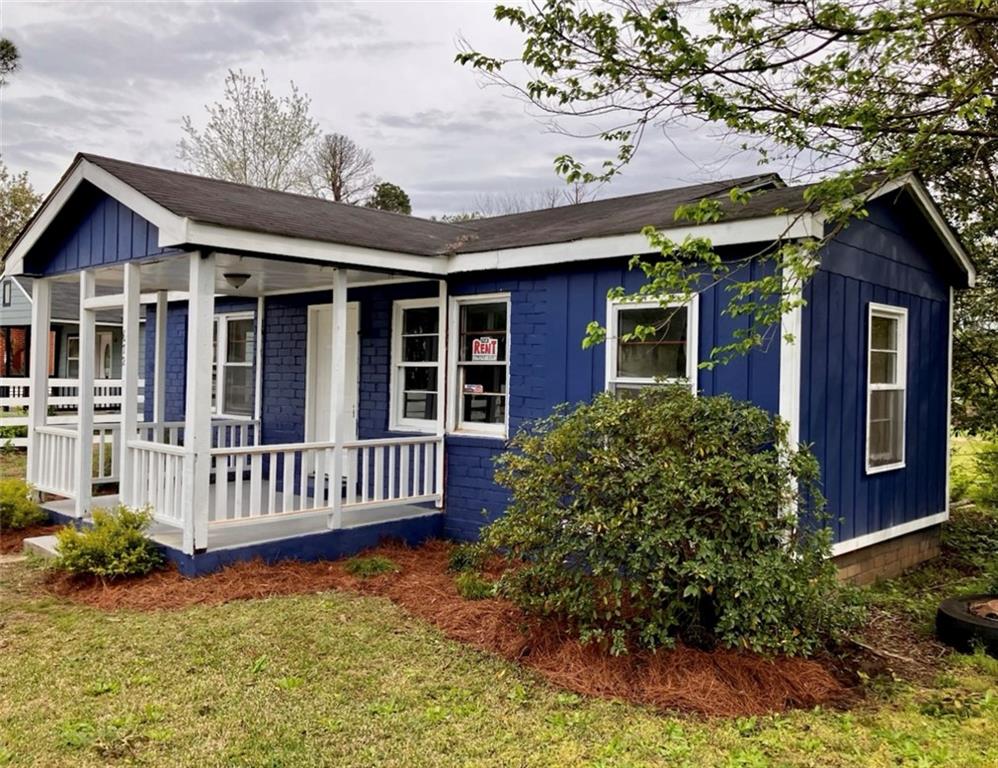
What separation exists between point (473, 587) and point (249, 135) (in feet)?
75.1

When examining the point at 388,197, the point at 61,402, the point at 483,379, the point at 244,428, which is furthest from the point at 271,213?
the point at 388,197

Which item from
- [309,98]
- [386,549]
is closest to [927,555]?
[386,549]

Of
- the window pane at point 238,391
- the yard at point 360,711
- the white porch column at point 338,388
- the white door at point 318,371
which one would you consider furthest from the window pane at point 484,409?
the window pane at point 238,391

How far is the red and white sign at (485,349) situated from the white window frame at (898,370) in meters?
3.26

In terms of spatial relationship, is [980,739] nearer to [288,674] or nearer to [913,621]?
[913,621]

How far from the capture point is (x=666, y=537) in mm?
4188

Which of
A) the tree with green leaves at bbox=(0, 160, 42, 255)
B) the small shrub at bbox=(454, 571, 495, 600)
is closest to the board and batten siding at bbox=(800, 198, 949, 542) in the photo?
the small shrub at bbox=(454, 571, 495, 600)

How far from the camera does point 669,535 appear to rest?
4199 millimetres

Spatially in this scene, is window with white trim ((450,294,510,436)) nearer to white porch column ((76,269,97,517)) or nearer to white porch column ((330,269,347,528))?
white porch column ((330,269,347,528))

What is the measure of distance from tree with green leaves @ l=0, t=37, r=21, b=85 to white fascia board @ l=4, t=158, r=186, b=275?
580 centimetres

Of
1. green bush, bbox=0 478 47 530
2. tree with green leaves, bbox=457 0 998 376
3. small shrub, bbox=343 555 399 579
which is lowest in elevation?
small shrub, bbox=343 555 399 579

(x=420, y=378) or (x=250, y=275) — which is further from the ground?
(x=250, y=275)

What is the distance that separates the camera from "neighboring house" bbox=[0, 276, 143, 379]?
23750 millimetres

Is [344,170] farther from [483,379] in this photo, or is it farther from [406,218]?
[483,379]
